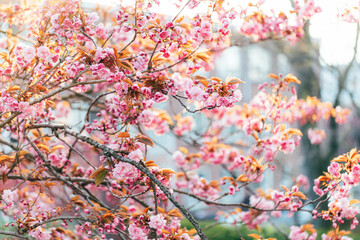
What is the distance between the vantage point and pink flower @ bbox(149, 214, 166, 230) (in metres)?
1.94

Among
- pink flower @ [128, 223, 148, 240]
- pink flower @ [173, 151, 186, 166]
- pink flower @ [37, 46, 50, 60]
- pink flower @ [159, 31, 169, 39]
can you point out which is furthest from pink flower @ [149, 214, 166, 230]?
pink flower @ [173, 151, 186, 166]

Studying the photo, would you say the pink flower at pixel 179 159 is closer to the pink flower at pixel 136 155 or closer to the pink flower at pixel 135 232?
the pink flower at pixel 135 232

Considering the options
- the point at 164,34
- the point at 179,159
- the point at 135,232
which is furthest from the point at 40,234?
the point at 179,159

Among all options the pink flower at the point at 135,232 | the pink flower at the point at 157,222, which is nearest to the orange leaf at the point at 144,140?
the pink flower at the point at 157,222

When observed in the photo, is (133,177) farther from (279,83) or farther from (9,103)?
(279,83)

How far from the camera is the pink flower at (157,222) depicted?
1.94m

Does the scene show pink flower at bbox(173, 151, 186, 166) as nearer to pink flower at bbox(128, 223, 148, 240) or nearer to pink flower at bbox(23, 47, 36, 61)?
pink flower at bbox(128, 223, 148, 240)

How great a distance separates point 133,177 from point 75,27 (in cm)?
76

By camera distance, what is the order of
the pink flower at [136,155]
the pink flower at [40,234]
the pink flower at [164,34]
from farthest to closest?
the pink flower at [40,234] → the pink flower at [164,34] → the pink flower at [136,155]

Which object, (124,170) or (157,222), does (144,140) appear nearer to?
(124,170)

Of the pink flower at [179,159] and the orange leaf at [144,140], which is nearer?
the orange leaf at [144,140]

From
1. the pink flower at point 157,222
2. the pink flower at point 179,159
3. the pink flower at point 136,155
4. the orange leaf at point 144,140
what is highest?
the pink flower at point 179,159

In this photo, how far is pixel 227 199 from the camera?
54.6 ft

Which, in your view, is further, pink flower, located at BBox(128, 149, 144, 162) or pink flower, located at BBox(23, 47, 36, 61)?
pink flower, located at BBox(23, 47, 36, 61)
